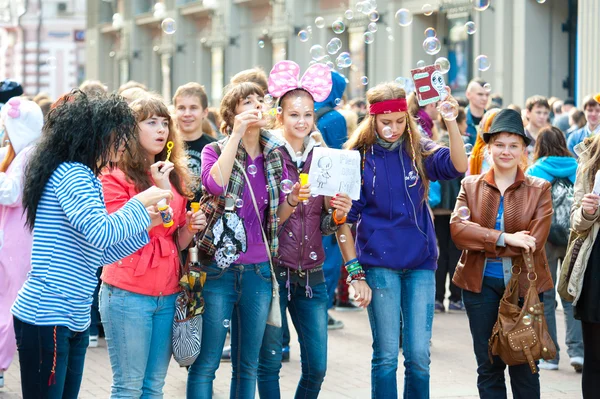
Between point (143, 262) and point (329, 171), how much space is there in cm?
107

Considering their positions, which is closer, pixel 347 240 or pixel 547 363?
pixel 347 240

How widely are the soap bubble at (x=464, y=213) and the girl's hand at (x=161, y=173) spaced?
174 centimetres

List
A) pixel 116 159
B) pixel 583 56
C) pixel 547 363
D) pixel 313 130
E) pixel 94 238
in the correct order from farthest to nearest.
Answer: pixel 583 56
pixel 547 363
pixel 313 130
pixel 116 159
pixel 94 238

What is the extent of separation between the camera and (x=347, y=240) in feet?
18.1

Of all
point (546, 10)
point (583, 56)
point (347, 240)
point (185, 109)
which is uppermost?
point (546, 10)

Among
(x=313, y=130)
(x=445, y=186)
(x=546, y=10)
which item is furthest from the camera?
(x=546, y=10)

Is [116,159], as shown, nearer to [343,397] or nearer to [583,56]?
[343,397]

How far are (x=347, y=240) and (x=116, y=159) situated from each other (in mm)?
1511

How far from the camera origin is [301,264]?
5434 millimetres

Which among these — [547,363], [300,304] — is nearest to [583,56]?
[547,363]

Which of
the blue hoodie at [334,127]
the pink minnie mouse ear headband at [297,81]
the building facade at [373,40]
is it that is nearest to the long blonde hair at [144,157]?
the pink minnie mouse ear headband at [297,81]

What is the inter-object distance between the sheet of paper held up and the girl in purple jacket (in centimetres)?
19

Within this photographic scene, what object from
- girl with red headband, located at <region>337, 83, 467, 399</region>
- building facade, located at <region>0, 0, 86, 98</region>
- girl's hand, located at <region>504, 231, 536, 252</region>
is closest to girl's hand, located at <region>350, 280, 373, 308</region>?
girl with red headband, located at <region>337, 83, 467, 399</region>

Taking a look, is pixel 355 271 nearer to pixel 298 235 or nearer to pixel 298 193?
pixel 298 235
